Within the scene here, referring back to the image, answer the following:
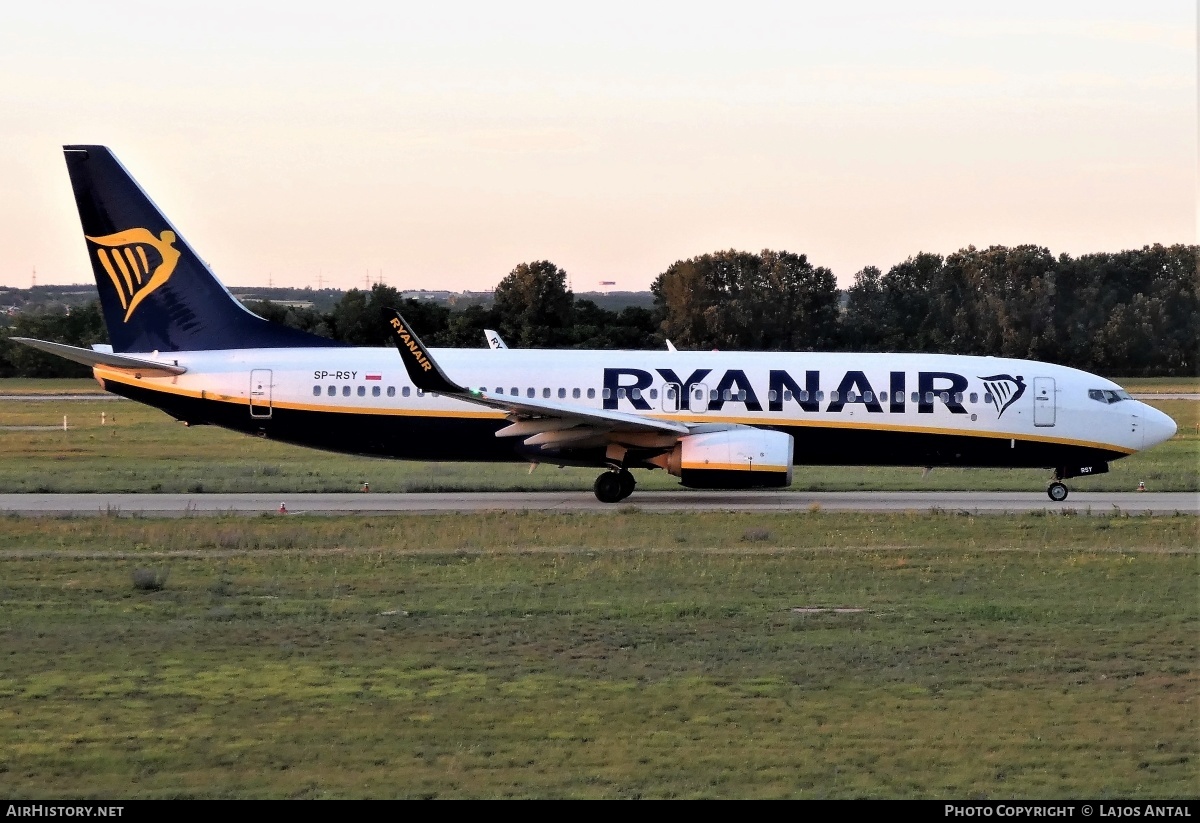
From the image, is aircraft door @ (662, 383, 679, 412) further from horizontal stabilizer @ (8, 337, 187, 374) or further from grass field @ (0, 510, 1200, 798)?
horizontal stabilizer @ (8, 337, 187, 374)

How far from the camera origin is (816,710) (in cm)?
1283

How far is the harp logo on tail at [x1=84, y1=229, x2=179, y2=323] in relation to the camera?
32125 millimetres

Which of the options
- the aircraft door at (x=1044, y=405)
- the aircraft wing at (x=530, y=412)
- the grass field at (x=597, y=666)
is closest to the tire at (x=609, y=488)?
the aircraft wing at (x=530, y=412)

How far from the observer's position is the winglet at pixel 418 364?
28578 mm

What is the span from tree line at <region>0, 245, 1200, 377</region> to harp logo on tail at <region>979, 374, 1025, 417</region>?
47071mm

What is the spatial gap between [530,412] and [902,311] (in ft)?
212

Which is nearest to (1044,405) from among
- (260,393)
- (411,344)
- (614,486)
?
(614,486)

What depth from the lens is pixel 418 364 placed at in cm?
2888

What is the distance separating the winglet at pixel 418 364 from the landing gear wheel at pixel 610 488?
384cm

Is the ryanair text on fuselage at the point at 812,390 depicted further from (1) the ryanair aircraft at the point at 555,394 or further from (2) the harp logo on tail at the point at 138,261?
(2) the harp logo on tail at the point at 138,261

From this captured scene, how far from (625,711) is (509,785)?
7.79 feet

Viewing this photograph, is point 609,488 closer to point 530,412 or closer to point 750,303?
point 530,412

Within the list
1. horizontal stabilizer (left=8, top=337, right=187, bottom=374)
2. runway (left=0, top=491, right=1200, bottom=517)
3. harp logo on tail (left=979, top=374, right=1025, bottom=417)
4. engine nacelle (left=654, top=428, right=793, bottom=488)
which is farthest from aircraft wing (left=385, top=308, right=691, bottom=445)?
harp logo on tail (left=979, top=374, right=1025, bottom=417)

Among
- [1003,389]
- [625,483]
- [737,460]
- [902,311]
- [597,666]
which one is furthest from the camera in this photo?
[902,311]
